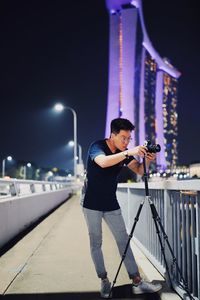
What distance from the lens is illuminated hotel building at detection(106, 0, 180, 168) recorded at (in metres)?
92.8

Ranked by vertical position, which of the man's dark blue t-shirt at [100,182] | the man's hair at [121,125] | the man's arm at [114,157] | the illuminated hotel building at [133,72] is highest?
the illuminated hotel building at [133,72]

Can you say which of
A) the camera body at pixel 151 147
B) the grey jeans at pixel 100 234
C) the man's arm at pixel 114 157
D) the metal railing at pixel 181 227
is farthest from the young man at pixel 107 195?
the metal railing at pixel 181 227

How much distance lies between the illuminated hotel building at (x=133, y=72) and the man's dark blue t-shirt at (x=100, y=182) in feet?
198

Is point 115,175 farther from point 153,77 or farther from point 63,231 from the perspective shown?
point 153,77

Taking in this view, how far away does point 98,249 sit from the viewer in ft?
→ 17.5

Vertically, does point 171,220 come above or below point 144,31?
below

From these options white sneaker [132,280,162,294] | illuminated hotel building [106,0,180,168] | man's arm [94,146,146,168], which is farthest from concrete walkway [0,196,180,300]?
illuminated hotel building [106,0,180,168]

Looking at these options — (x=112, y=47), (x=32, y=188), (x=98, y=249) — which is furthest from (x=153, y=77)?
(x=98, y=249)

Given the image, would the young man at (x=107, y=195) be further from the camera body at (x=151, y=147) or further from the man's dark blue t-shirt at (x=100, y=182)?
the camera body at (x=151, y=147)

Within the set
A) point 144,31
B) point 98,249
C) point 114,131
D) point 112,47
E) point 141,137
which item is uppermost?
point 144,31

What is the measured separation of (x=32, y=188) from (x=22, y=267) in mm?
8779

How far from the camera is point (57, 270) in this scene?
702 centimetres

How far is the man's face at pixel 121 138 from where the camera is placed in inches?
203

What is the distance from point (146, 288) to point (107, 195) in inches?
44.0
